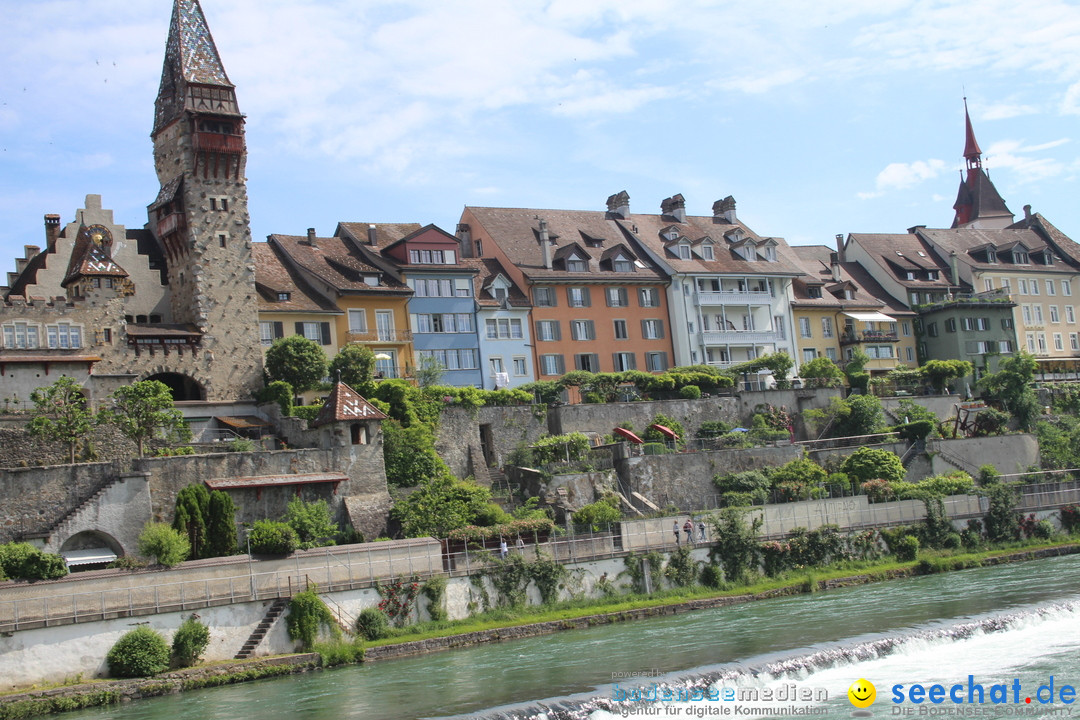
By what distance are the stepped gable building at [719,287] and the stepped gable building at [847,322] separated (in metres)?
1.74

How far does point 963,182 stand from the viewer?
111 m

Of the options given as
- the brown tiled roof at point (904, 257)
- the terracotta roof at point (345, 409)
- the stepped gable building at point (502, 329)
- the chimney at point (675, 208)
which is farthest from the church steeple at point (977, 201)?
the terracotta roof at point (345, 409)

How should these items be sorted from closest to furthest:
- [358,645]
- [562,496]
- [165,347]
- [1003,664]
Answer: [1003,664] < [358,645] < [562,496] < [165,347]

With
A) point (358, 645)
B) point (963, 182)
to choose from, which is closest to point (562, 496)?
point (358, 645)

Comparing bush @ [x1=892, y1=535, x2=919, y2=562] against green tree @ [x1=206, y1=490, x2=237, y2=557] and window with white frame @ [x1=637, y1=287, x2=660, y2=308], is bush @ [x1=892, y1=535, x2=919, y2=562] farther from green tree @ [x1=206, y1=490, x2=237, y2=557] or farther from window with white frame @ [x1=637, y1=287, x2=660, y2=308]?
window with white frame @ [x1=637, y1=287, x2=660, y2=308]

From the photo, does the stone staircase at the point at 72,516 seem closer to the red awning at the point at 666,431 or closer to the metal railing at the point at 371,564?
the metal railing at the point at 371,564

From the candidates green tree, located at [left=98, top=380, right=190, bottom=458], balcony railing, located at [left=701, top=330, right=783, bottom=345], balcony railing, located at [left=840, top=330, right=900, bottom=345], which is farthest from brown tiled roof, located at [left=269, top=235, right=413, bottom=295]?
balcony railing, located at [left=840, top=330, right=900, bottom=345]

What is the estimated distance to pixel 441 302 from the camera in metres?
69.6

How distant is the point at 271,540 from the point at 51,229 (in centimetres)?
2852

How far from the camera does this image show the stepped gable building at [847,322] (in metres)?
83.6

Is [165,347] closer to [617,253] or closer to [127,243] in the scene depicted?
[127,243]

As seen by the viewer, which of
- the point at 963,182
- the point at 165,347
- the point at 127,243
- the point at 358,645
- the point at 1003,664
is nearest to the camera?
the point at 1003,664

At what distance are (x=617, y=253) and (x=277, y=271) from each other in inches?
866

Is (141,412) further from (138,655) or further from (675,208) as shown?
(675,208)
